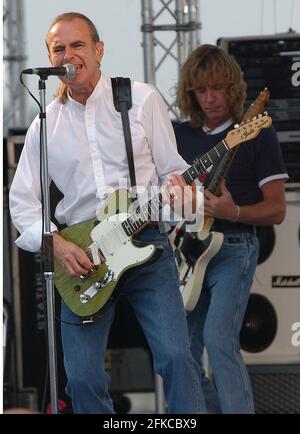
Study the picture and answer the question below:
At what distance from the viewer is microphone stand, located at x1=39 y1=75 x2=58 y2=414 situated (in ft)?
13.9

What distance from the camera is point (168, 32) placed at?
19.6ft

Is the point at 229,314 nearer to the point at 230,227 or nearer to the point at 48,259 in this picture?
the point at 230,227

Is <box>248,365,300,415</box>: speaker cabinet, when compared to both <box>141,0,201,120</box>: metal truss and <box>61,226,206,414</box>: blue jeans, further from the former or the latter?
<box>61,226,206,414</box>: blue jeans

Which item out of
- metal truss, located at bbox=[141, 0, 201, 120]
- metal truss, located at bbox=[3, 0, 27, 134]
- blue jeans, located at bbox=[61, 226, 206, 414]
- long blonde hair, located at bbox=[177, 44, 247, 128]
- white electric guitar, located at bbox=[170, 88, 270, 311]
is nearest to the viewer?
blue jeans, located at bbox=[61, 226, 206, 414]

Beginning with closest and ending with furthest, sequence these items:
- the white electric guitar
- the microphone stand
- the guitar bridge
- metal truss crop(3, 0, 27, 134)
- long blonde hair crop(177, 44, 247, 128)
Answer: the microphone stand < the guitar bridge < the white electric guitar < long blonde hair crop(177, 44, 247, 128) < metal truss crop(3, 0, 27, 134)

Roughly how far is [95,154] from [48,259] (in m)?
0.43

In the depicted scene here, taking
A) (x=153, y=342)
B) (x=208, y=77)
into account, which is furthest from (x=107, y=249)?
(x=208, y=77)

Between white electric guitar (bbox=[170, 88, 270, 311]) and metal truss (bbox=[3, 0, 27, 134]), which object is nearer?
white electric guitar (bbox=[170, 88, 270, 311])

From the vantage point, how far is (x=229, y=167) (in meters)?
5.17

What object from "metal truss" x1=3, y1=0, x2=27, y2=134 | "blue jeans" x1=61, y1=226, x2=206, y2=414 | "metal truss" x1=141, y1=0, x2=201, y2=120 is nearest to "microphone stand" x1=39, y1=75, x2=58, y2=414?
"blue jeans" x1=61, y1=226, x2=206, y2=414

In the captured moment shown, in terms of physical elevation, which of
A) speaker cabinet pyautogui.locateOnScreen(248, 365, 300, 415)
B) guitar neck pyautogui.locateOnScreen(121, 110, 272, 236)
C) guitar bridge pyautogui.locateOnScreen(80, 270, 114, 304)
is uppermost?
guitar neck pyautogui.locateOnScreen(121, 110, 272, 236)

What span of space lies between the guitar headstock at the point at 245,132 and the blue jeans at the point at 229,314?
561 millimetres

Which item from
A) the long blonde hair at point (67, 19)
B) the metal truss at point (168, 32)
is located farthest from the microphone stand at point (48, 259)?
the metal truss at point (168, 32)

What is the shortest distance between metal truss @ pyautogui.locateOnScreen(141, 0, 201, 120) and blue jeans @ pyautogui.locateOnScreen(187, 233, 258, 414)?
984 mm
